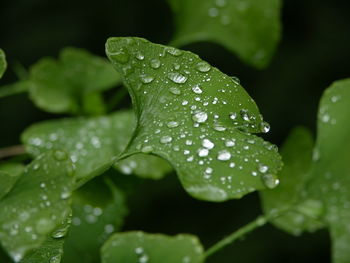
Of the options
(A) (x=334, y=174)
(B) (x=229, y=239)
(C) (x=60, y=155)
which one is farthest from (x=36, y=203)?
(A) (x=334, y=174)

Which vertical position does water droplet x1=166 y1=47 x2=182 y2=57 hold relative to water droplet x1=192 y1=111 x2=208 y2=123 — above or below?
above

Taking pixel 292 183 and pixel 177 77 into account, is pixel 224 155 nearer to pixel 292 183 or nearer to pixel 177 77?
pixel 177 77

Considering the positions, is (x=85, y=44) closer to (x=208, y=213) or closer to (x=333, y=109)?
(x=208, y=213)

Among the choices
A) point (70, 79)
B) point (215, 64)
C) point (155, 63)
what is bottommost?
point (215, 64)

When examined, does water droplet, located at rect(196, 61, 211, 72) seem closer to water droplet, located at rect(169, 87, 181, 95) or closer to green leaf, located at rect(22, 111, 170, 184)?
water droplet, located at rect(169, 87, 181, 95)

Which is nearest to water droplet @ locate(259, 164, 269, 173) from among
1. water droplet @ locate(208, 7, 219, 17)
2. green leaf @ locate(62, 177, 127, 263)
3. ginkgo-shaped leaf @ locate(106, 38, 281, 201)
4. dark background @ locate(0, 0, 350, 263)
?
ginkgo-shaped leaf @ locate(106, 38, 281, 201)

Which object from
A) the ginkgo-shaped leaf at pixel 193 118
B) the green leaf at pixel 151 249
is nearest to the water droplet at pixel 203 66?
the ginkgo-shaped leaf at pixel 193 118

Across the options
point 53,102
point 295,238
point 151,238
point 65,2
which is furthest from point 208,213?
point 151,238
